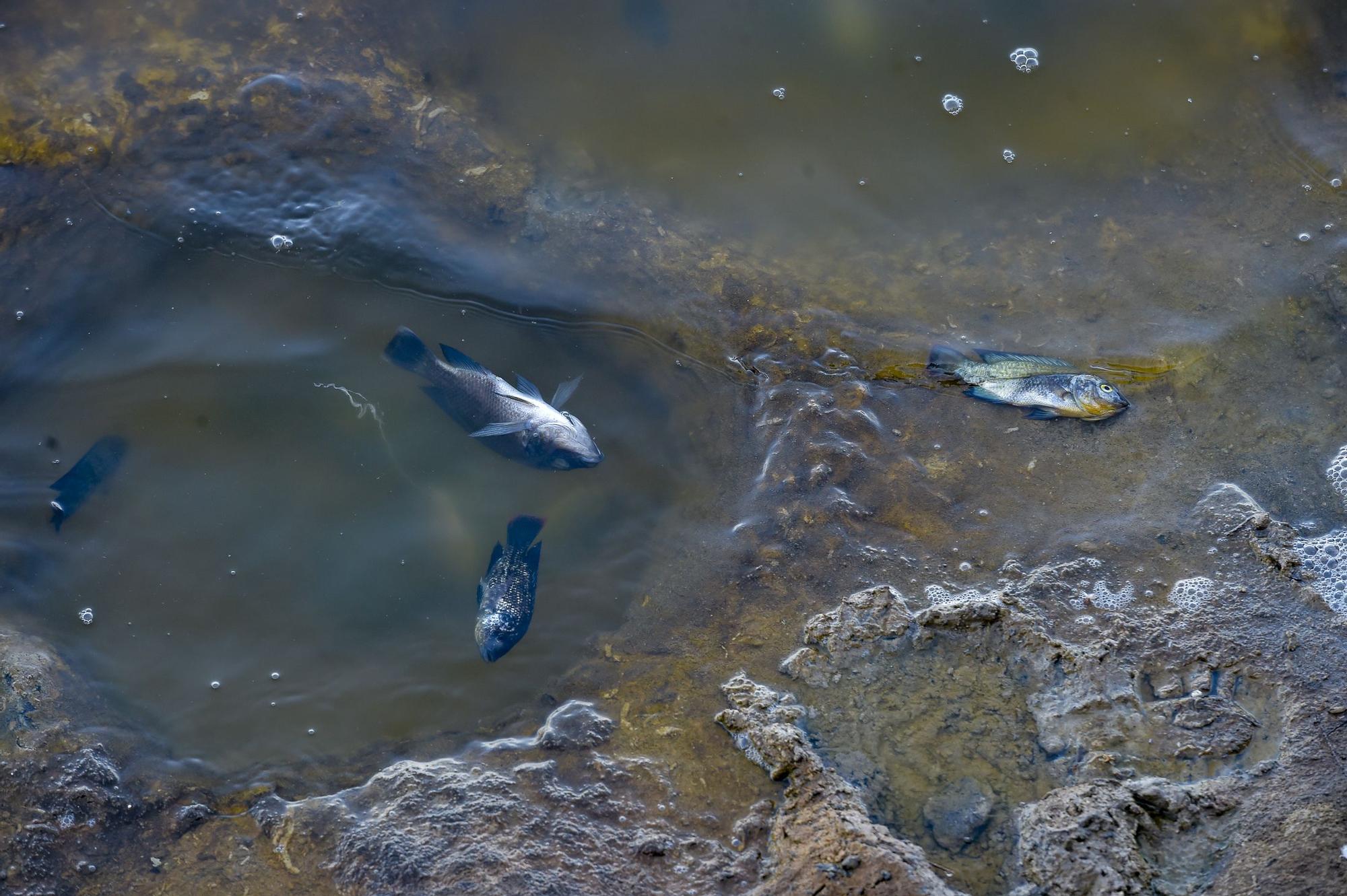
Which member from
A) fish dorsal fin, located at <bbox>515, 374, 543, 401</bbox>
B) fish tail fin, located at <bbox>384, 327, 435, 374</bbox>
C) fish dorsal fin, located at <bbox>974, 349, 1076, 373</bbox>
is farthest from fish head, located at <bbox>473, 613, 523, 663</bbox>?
fish dorsal fin, located at <bbox>974, 349, 1076, 373</bbox>

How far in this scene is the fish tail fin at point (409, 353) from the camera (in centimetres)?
418

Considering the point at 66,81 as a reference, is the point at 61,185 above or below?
below

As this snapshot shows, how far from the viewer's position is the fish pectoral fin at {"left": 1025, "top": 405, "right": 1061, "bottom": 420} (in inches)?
154

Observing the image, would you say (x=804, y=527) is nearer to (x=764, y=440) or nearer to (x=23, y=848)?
(x=764, y=440)

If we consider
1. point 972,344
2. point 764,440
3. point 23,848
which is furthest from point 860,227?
point 23,848

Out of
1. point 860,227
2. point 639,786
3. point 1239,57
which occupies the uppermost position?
point 1239,57

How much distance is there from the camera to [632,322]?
443 centimetres

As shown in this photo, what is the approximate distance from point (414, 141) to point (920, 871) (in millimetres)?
4170

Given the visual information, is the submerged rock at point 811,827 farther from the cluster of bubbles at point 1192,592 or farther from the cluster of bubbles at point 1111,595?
the cluster of bubbles at point 1192,592

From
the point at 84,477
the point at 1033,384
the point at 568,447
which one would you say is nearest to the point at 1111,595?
the point at 1033,384

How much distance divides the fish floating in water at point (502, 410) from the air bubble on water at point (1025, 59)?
3.28 metres

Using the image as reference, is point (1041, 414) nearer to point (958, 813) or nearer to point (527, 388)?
point (958, 813)

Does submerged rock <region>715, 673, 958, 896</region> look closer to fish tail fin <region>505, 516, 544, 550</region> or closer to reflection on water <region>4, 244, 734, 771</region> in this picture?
reflection on water <region>4, 244, 734, 771</region>

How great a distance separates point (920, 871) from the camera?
262 cm
